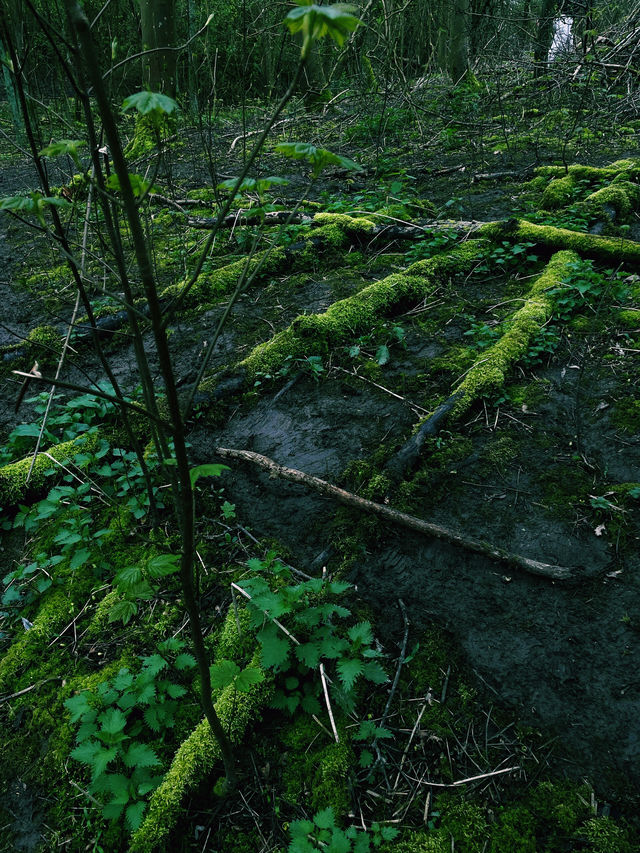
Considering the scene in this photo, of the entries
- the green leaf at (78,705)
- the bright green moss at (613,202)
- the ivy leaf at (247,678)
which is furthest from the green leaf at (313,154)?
the bright green moss at (613,202)

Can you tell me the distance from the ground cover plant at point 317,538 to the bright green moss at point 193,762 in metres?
0.01

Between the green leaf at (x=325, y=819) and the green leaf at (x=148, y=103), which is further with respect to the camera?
the green leaf at (x=325, y=819)

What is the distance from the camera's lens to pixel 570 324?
3711 mm

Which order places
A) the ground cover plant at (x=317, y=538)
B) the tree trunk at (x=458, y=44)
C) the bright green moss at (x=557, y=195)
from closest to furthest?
1. the ground cover plant at (x=317, y=538)
2. the bright green moss at (x=557, y=195)
3. the tree trunk at (x=458, y=44)

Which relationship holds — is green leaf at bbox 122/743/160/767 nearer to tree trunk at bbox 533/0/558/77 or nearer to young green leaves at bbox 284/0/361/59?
young green leaves at bbox 284/0/361/59

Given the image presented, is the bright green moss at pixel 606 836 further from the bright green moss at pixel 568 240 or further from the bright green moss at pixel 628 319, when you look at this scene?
the bright green moss at pixel 568 240

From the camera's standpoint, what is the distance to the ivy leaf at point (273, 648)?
1899 millimetres

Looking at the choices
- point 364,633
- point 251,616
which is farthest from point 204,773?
point 364,633

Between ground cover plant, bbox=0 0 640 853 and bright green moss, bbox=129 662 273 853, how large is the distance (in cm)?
1

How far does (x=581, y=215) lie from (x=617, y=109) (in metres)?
4.38

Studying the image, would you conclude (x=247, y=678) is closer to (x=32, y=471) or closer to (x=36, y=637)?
(x=36, y=637)

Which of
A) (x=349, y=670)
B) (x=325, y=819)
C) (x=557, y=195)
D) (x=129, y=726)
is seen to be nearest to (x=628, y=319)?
(x=557, y=195)

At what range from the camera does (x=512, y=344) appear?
3479 millimetres

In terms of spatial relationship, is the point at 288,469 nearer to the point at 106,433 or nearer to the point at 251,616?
the point at 251,616
